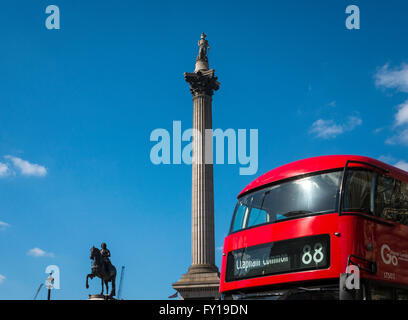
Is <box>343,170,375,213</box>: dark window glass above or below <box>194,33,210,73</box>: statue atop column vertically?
below

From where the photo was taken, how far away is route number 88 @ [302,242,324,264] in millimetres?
9523

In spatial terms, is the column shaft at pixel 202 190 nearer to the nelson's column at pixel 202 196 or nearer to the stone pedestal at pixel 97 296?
the nelson's column at pixel 202 196

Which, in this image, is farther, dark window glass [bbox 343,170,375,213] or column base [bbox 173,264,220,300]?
column base [bbox 173,264,220,300]

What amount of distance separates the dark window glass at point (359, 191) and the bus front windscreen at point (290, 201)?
0.20m

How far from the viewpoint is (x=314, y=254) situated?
31.6ft

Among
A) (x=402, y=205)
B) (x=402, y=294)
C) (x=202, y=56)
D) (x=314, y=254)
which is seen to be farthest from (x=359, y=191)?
(x=202, y=56)

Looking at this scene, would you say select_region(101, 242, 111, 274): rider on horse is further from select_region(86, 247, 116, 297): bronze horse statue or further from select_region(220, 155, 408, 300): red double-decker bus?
select_region(220, 155, 408, 300): red double-decker bus

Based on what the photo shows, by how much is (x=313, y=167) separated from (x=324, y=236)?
190 centimetres

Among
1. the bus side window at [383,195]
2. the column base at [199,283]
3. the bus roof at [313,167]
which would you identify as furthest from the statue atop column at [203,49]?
the bus side window at [383,195]

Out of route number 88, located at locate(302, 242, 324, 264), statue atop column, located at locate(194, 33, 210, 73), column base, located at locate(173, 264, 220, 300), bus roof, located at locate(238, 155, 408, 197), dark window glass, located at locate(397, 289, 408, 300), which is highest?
statue atop column, located at locate(194, 33, 210, 73)

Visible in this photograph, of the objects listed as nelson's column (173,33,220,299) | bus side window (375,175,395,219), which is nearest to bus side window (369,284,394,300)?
bus side window (375,175,395,219)

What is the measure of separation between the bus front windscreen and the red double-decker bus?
23 millimetres
